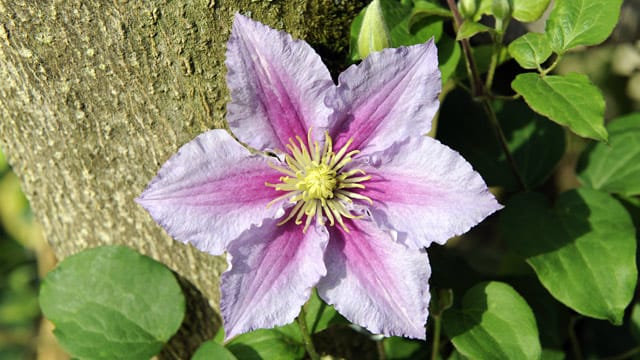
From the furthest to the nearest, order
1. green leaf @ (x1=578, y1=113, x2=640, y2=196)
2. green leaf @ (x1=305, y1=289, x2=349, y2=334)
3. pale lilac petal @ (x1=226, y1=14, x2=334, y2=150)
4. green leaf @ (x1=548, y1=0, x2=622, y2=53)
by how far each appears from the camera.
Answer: green leaf @ (x1=578, y1=113, x2=640, y2=196) → green leaf @ (x1=305, y1=289, x2=349, y2=334) → green leaf @ (x1=548, y1=0, x2=622, y2=53) → pale lilac petal @ (x1=226, y1=14, x2=334, y2=150)

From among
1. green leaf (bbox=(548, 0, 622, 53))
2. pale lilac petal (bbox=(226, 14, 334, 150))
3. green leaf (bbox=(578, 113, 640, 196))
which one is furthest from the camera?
green leaf (bbox=(578, 113, 640, 196))

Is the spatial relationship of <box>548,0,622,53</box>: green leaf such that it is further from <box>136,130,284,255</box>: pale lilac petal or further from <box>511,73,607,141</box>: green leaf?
<box>136,130,284,255</box>: pale lilac petal

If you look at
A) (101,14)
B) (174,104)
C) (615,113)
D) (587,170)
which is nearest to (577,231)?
(587,170)

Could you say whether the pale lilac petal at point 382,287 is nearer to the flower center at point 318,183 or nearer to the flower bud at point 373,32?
the flower center at point 318,183

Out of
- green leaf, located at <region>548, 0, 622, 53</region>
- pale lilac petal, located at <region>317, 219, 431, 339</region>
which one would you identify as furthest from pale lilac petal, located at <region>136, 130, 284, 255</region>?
green leaf, located at <region>548, 0, 622, 53</region>

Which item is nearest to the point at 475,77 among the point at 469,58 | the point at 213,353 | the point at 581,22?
the point at 469,58

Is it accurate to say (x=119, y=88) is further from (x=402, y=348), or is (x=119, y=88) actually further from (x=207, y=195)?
(x=402, y=348)

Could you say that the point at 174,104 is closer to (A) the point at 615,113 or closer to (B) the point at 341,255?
(B) the point at 341,255
